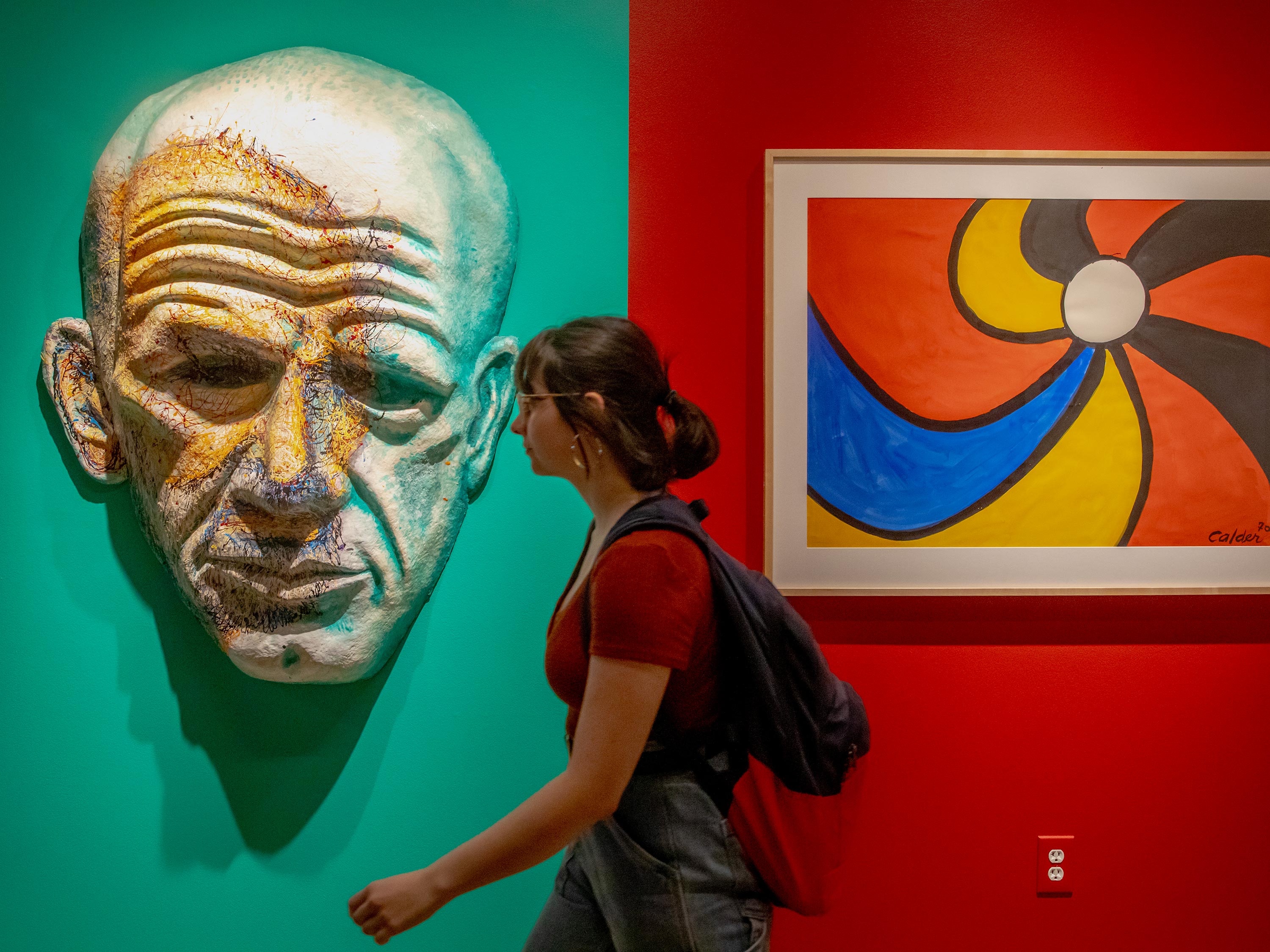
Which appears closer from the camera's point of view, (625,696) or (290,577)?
(625,696)

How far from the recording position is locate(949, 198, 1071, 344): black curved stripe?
1458 mm

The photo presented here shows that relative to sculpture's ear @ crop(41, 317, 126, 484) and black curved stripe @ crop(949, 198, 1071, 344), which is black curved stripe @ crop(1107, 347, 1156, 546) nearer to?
black curved stripe @ crop(949, 198, 1071, 344)

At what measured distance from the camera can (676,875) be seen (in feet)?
3.26

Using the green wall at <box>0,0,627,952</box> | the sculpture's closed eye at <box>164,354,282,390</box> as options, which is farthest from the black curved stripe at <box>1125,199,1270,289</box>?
the sculpture's closed eye at <box>164,354,282,390</box>

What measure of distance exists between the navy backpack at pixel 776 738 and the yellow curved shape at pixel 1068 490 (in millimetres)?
495

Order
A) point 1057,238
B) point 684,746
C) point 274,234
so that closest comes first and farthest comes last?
point 684,746 < point 274,234 < point 1057,238

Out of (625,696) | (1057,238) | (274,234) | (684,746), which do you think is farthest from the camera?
(1057,238)

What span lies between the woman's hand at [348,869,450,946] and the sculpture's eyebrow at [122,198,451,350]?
0.79 m

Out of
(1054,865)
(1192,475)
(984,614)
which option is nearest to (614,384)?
(984,614)

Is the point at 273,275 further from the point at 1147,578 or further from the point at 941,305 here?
the point at 1147,578

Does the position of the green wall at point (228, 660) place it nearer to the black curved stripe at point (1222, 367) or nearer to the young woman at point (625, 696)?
the young woman at point (625, 696)

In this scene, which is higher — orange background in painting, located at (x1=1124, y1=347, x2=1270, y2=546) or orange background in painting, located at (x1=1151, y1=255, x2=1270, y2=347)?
orange background in painting, located at (x1=1151, y1=255, x2=1270, y2=347)

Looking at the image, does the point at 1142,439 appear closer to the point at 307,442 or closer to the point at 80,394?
the point at 307,442
